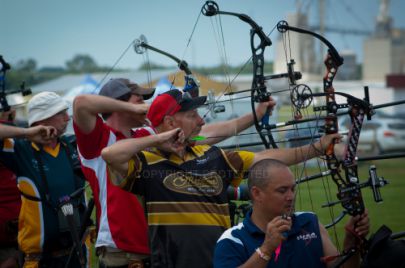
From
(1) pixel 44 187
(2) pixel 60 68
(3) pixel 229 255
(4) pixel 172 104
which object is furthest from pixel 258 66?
(2) pixel 60 68

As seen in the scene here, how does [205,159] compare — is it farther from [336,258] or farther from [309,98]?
[336,258]

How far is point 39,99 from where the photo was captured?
226 inches

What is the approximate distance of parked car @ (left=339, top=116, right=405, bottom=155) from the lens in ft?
68.2

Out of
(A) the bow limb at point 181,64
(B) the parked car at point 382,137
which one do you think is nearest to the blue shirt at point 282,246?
(A) the bow limb at point 181,64

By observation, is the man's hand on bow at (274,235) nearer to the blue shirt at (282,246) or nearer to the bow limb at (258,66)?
the blue shirt at (282,246)

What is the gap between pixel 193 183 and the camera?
4.31 metres

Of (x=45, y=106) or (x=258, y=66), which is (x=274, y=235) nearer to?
(x=258, y=66)

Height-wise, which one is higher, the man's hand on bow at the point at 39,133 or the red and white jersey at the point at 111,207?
the man's hand on bow at the point at 39,133

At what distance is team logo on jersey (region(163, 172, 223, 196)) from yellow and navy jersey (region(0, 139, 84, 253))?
1.70 m

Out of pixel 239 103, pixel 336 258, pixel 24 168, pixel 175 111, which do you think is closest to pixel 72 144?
pixel 24 168

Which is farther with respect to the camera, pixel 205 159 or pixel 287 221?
pixel 205 159

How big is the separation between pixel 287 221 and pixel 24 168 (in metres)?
2.81

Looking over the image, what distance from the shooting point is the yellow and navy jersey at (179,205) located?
13.9 ft

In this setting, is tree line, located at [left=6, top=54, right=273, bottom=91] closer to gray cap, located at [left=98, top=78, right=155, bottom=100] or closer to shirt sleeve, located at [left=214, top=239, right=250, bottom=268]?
gray cap, located at [left=98, top=78, right=155, bottom=100]
